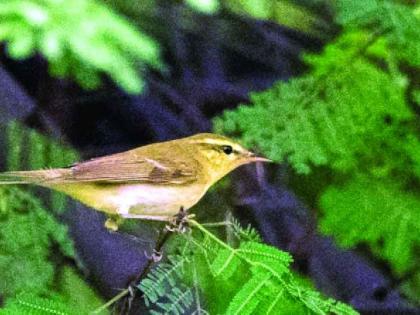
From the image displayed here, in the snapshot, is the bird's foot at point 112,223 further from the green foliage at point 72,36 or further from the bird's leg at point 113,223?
the green foliage at point 72,36

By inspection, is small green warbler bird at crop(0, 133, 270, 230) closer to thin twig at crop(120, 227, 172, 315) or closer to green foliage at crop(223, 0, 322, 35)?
thin twig at crop(120, 227, 172, 315)

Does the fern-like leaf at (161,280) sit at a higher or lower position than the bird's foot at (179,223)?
lower

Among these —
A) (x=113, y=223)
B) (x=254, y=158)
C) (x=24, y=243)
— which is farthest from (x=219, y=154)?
(x=24, y=243)

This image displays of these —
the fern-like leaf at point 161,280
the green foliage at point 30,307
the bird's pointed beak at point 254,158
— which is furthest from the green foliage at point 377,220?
the green foliage at point 30,307

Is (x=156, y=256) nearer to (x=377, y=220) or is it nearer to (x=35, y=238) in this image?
(x=35, y=238)

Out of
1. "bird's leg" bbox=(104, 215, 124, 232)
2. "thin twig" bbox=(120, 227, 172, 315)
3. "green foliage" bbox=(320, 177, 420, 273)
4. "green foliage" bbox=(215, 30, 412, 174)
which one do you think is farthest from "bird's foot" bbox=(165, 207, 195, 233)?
"green foliage" bbox=(320, 177, 420, 273)

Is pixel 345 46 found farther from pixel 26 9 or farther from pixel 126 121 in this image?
pixel 26 9
